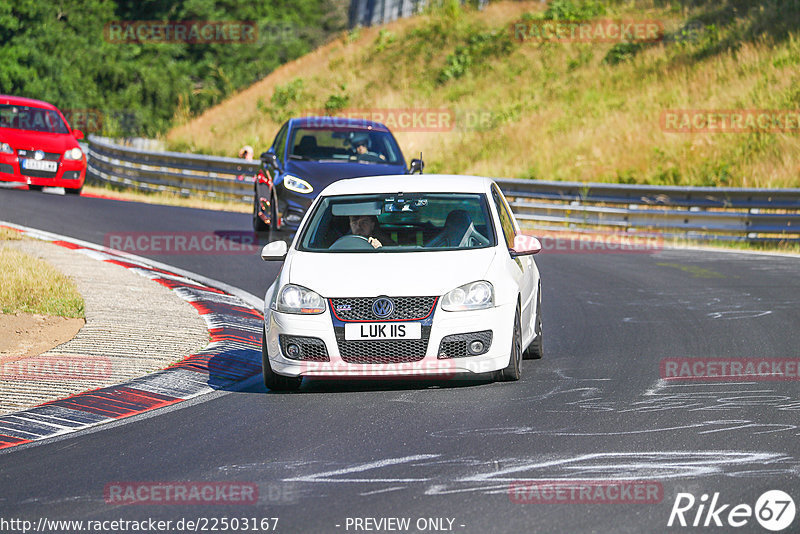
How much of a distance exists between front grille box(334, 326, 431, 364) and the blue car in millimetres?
8127

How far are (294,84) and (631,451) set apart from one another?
130ft

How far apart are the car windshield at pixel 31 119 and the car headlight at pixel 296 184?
9397 millimetres

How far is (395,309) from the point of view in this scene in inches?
342

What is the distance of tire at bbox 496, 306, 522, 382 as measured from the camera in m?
9.05

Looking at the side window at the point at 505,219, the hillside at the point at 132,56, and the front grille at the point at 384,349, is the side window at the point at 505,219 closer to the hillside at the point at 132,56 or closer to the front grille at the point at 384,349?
the front grille at the point at 384,349

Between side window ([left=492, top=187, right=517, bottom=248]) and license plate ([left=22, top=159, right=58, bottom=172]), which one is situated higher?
side window ([left=492, top=187, right=517, bottom=248])

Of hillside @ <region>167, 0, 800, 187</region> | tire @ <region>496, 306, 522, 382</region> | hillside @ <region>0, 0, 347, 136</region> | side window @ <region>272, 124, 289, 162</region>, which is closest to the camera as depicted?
tire @ <region>496, 306, 522, 382</region>

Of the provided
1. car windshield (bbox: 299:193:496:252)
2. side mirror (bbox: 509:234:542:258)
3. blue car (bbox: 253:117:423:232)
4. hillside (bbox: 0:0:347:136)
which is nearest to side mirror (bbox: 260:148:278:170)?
blue car (bbox: 253:117:423:232)

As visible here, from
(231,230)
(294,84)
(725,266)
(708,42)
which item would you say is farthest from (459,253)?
(294,84)

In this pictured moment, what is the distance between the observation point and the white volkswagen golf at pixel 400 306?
868 centimetres

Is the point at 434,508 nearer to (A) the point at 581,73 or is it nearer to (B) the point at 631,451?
(B) the point at 631,451

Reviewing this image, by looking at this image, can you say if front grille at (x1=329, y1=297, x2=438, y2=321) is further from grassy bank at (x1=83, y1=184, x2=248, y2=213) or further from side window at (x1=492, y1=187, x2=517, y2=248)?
grassy bank at (x1=83, y1=184, x2=248, y2=213)

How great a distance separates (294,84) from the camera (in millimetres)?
45531

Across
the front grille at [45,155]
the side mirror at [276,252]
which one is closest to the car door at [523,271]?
the side mirror at [276,252]
